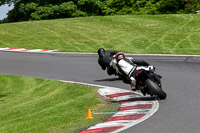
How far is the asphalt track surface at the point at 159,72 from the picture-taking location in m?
8.25

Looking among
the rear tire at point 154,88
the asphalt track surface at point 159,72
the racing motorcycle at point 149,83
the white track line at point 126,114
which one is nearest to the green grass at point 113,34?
the asphalt track surface at point 159,72

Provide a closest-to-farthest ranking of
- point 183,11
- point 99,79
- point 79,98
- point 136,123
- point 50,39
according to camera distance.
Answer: point 136,123
point 79,98
point 99,79
point 50,39
point 183,11

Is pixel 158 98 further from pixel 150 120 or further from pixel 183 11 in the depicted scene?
pixel 183 11

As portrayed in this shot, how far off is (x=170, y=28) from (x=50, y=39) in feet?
34.1

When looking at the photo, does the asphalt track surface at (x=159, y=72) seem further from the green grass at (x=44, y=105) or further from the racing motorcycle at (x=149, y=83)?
the green grass at (x=44, y=105)

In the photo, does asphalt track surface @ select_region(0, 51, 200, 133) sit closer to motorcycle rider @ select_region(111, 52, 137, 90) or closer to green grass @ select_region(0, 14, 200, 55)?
motorcycle rider @ select_region(111, 52, 137, 90)

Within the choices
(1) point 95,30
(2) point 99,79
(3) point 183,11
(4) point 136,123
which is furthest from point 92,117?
(3) point 183,11

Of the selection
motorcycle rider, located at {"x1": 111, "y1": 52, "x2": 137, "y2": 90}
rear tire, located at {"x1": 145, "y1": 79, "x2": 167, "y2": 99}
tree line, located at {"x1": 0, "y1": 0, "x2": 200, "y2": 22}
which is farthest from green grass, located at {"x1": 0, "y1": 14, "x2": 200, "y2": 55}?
rear tire, located at {"x1": 145, "y1": 79, "x2": 167, "y2": 99}

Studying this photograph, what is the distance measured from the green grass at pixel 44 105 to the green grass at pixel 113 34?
10.5 meters

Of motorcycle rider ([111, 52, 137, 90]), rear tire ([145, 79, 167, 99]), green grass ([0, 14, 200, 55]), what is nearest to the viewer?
rear tire ([145, 79, 167, 99])

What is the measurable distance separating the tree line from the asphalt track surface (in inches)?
1117

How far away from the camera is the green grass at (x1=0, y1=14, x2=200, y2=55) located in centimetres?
2738

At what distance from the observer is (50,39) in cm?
3228

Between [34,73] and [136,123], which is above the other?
[136,123]
